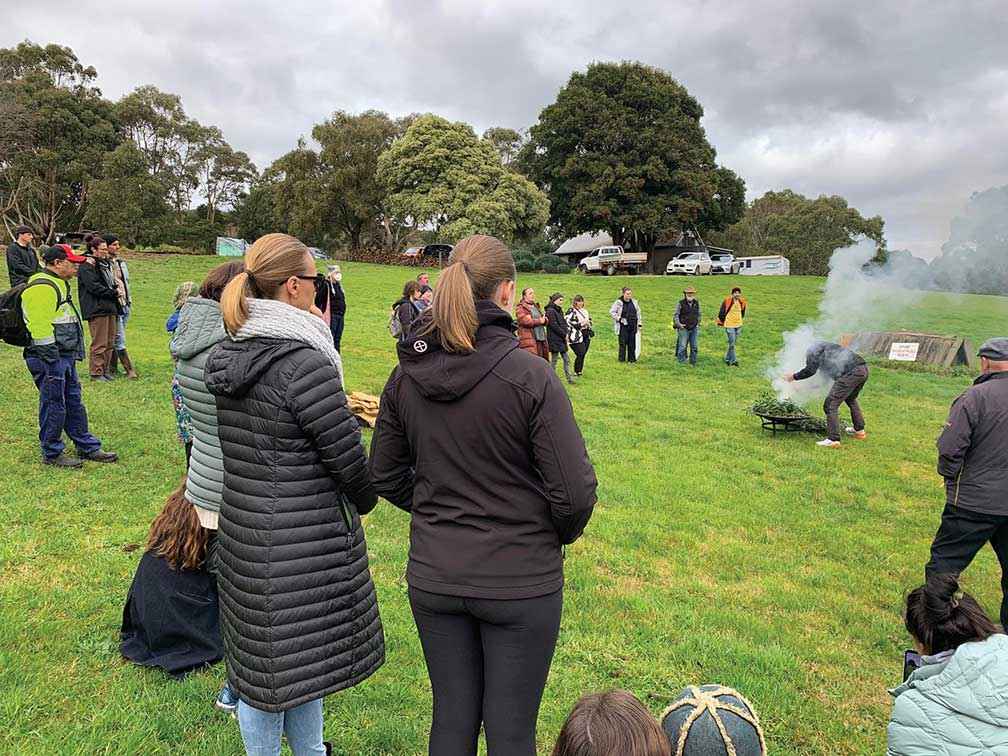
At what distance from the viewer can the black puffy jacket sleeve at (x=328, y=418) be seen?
225 cm

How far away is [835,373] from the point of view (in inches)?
374

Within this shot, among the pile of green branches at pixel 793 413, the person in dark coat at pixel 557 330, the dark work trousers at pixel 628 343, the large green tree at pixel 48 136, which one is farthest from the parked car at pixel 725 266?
the large green tree at pixel 48 136

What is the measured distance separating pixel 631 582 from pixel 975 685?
2.88 metres

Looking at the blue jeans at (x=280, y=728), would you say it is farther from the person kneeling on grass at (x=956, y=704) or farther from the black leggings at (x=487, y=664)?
the person kneeling on grass at (x=956, y=704)

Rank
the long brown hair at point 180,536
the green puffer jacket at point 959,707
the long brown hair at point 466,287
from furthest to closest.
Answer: the long brown hair at point 180,536 < the green puffer jacket at point 959,707 < the long brown hair at point 466,287

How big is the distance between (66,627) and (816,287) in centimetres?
3141

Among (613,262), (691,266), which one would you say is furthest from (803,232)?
(613,262)

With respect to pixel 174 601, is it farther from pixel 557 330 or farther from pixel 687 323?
pixel 687 323

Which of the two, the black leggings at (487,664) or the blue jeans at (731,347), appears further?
the blue jeans at (731,347)

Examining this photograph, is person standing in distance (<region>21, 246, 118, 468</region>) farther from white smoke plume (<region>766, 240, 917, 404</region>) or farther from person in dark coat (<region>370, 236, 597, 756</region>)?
white smoke plume (<region>766, 240, 917, 404</region>)

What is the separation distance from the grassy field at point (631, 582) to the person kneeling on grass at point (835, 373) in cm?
50

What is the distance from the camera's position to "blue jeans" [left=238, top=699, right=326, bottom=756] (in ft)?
8.04

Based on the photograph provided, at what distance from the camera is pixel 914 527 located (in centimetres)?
668

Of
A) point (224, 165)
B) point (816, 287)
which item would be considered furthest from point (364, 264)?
point (816, 287)
